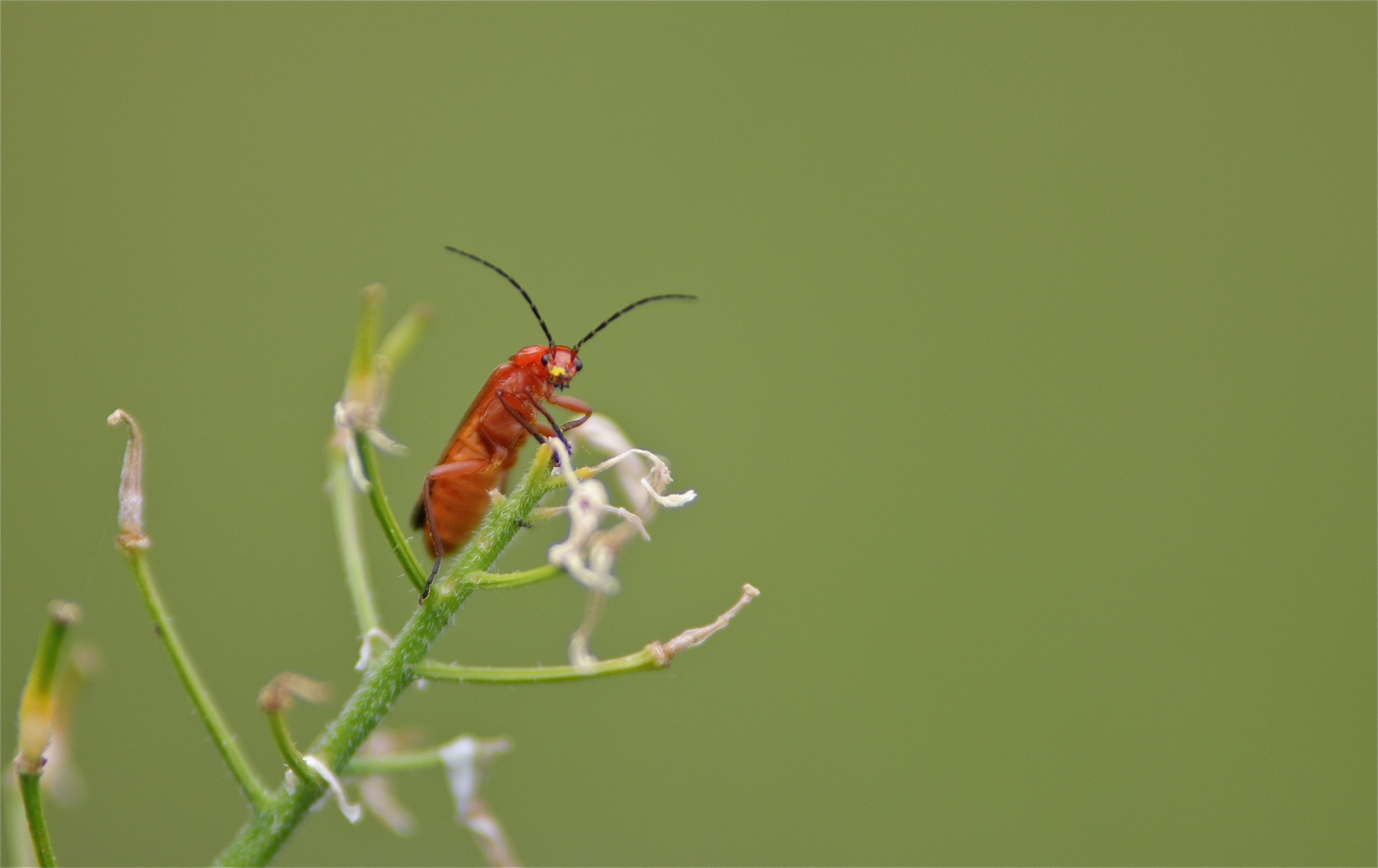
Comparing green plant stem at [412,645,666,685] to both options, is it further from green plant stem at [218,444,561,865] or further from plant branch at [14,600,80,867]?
plant branch at [14,600,80,867]

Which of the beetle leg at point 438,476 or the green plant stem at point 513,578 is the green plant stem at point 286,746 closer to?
the green plant stem at point 513,578

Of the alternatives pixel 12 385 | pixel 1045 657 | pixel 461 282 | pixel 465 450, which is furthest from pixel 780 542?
pixel 12 385

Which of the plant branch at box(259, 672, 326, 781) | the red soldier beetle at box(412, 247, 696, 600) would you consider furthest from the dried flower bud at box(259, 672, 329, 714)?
the red soldier beetle at box(412, 247, 696, 600)

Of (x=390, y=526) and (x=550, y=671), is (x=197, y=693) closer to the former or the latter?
(x=390, y=526)

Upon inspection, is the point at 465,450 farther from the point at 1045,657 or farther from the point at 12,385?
the point at 12,385

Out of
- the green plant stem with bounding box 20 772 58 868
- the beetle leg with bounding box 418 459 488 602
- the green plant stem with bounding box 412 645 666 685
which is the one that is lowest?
the green plant stem with bounding box 20 772 58 868

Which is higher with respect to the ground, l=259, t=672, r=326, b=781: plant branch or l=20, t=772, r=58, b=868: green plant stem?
l=259, t=672, r=326, b=781: plant branch

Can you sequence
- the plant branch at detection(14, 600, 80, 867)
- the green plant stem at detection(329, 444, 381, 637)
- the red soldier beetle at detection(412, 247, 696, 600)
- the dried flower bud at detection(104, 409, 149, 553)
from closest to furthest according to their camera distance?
the plant branch at detection(14, 600, 80, 867), the dried flower bud at detection(104, 409, 149, 553), the green plant stem at detection(329, 444, 381, 637), the red soldier beetle at detection(412, 247, 696, 600)

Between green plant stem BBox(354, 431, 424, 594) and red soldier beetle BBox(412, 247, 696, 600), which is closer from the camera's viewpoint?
green plant stem BBox(354, 431, 424, 594)
